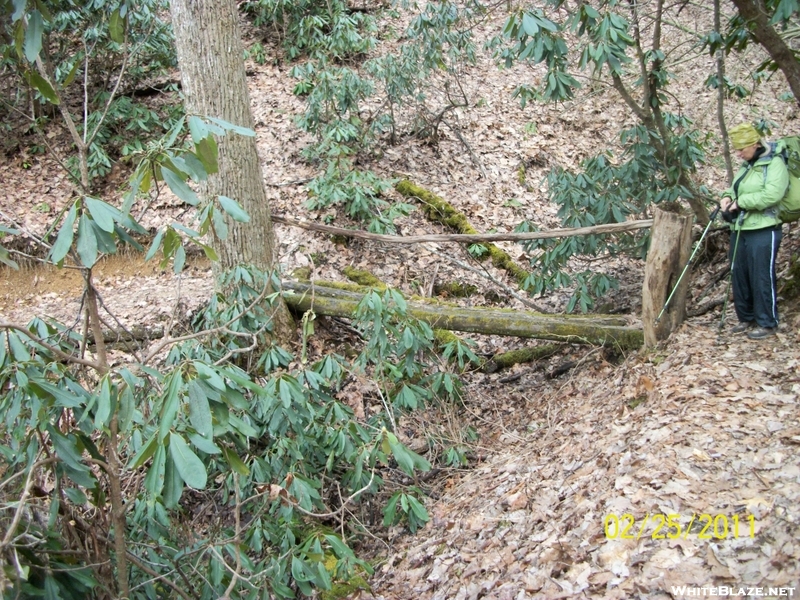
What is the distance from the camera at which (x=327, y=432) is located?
4.32 m

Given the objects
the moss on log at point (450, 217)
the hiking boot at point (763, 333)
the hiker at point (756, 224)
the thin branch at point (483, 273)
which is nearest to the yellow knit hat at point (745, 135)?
the hiker at point (756, 224)

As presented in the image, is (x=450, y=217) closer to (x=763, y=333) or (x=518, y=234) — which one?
(x=518, y=234)

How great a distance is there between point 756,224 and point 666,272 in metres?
0.70

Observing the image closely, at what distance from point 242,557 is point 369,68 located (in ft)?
21.5

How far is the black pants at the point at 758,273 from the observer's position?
431 centimetres

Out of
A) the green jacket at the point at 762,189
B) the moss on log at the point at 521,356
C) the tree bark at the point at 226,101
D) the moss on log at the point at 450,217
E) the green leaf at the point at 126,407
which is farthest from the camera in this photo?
the moss on log at the point at 450,217

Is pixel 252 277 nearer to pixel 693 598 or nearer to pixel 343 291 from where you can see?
pixel 343 291

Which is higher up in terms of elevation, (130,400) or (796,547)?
(130,400)

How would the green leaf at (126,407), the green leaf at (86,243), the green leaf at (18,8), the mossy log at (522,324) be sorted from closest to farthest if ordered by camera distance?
the green leaf at (86,243) → the green leaf at (18,8) → the green leaf at (126,407) → the mossy log at (522,324)

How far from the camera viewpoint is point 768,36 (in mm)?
4535

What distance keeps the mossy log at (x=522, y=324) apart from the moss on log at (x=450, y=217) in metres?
2.26

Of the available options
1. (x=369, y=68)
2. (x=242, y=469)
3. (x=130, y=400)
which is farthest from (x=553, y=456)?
(x=369, y=68)

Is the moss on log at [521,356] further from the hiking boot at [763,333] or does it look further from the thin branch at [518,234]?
the hiking boot at [763,333]

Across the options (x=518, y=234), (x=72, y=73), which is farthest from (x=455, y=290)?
(x=72, y=73)
